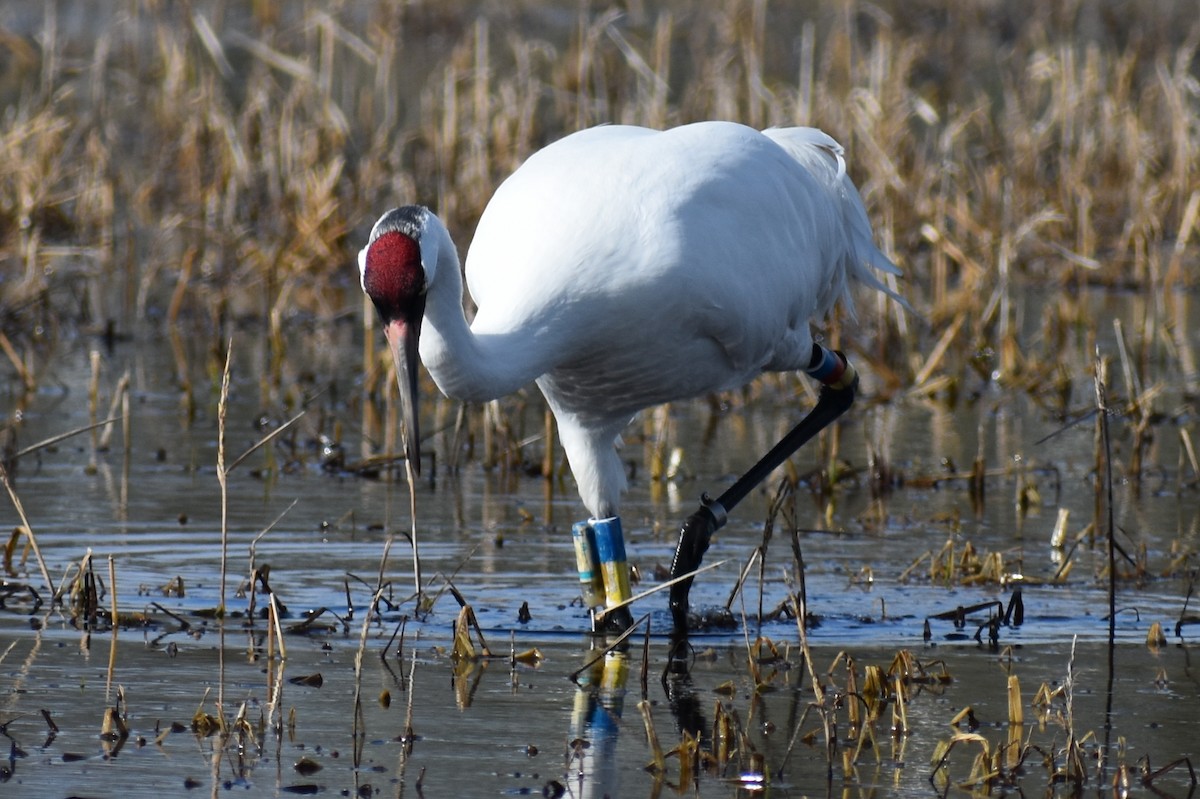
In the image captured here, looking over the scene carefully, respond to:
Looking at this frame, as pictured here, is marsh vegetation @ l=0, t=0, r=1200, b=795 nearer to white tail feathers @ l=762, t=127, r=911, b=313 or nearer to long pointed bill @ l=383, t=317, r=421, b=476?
white tail feathers @ l=762, t=127, r=911, b=313

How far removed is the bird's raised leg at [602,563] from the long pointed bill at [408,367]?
46.4 inches

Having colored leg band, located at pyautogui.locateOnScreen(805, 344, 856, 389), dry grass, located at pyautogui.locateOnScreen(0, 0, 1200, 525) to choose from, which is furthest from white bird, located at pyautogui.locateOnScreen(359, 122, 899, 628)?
dry grass, located at pyautogui.locateOnScreen(0, 0, 1200, 525)

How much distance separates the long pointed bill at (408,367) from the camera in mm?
4480

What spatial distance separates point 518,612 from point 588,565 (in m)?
0.32

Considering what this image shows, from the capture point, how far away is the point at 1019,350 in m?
9.27

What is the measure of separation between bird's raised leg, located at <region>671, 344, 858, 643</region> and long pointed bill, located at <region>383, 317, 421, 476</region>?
3.64 ft

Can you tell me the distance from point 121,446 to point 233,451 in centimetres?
42

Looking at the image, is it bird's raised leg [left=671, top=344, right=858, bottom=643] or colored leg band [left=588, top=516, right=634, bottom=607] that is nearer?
colored leg band [left=588, top=516, right=634, bottom=607]

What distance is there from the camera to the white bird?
460cm

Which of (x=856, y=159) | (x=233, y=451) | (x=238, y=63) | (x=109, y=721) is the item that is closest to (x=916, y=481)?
(x=233, y=451)

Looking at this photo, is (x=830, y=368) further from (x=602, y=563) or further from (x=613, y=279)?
(x=613, y=279)

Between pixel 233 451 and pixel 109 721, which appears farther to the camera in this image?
pixel 233 451

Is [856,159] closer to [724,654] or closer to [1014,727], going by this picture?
[724,654]

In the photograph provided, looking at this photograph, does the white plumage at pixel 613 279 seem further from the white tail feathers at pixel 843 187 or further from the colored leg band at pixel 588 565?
the white tail feathers at pixel 843 187
